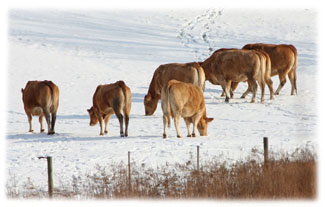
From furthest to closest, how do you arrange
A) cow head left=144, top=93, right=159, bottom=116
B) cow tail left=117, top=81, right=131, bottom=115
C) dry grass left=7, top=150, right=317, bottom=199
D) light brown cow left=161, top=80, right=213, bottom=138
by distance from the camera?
1. cow head left=144, top=93, right=159, bottom=116
2. cow tail left=117, top=81, right=131, bottom=115
3. light brown cow left=161, top=80, right=213, bottom=138
4. dry grass left=7, top=150, right=317, bottom=199

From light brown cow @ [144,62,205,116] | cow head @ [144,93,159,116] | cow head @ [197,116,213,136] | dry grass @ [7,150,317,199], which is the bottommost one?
dry grass @ [7,150,317,199]

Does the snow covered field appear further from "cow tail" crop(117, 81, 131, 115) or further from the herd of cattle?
"cow tail" crop(117, 81, 131, 115)

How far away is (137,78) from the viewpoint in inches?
904

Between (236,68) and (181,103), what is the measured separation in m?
5.77

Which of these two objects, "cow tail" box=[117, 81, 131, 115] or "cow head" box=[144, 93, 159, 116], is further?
"cow head" box=[144, 93, 159, 116]

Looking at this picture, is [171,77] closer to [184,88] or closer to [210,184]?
[184,88]

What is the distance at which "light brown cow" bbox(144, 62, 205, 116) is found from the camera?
16492mm

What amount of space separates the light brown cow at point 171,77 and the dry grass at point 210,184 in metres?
6.77

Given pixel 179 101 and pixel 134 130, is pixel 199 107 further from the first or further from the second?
pixel 134 130

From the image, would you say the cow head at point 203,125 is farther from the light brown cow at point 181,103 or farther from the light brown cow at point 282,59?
the light brown cow at point 282,59

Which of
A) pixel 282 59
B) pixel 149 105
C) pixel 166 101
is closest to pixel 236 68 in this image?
pixel 282 59

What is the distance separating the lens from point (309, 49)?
3114 cm

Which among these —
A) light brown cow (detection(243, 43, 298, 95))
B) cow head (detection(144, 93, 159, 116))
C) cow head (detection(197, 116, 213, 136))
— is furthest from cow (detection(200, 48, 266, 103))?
cow head (detection(197, 116, 213, 136))

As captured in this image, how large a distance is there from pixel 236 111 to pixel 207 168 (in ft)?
23.6
